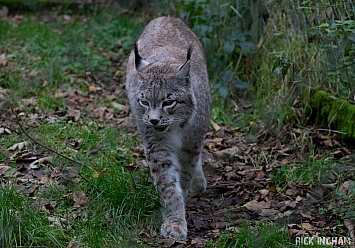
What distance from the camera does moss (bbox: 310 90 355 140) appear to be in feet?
17.0

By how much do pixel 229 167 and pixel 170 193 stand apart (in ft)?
4.07

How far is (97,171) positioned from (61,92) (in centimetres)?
244

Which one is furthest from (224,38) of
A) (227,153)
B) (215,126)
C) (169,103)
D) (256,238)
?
(256,238)

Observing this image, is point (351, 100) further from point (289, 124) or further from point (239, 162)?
point (239, 162)

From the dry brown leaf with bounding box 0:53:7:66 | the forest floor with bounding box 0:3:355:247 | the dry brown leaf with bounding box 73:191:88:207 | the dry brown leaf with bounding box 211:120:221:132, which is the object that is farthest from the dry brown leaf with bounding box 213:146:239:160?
the dry brown leaf with bounding box 0:53:7:66

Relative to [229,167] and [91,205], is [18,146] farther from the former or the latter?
[229,167]

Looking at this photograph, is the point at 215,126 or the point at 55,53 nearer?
the point at 215,126

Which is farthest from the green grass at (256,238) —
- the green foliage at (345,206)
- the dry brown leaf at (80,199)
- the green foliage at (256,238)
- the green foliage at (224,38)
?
the green foliage at (224,38)

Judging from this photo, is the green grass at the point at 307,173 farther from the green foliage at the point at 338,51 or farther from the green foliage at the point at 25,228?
the green foliage at the point at 25,228

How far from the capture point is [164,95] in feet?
13.3

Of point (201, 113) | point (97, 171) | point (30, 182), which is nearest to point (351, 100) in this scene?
point (201, 113)

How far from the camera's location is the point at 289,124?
5730 millimetres

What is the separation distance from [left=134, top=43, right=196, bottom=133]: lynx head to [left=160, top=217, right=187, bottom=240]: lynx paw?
0.68 metres

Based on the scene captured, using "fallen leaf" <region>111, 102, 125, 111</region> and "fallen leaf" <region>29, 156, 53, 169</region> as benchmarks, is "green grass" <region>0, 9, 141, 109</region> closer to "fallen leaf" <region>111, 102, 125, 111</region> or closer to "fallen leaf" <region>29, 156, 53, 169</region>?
"fallen leaf" <region>111, 102, 125, 111</region>
